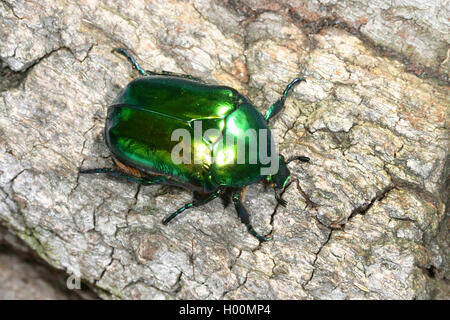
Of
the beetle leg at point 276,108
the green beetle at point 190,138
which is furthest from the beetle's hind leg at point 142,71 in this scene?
the beetle leg at point 276,108

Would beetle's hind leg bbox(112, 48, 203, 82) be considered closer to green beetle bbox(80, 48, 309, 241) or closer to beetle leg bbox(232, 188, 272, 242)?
green beetle bbox(80, 48, 309, 241)

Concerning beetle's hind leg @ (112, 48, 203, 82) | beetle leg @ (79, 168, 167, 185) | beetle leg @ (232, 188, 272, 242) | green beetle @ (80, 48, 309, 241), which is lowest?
beetle leg @ (232, 188, 272, 242)

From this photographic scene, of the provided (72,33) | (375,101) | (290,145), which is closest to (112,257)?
(290,145)

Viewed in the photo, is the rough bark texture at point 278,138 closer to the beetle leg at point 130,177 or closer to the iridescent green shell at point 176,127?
the beetle leg at point 130,177

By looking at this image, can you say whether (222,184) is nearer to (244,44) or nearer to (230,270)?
(230,270)

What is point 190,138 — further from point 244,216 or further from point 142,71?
point 142,71

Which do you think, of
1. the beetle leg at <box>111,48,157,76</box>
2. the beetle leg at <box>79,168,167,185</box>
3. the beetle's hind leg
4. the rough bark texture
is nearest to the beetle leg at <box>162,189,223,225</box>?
the rough bark texture
